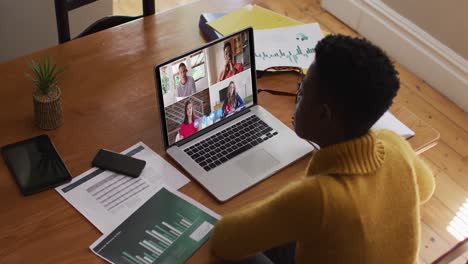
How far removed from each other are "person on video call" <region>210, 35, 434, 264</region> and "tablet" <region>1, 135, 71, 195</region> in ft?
1.39

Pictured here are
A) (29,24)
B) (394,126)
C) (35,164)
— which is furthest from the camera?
(29,24)

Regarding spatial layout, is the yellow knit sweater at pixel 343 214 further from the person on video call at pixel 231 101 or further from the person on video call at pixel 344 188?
the person on video call at pixel 231 101

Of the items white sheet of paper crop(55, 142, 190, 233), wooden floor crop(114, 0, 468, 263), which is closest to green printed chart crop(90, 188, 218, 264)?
white sheet of paper crop(55, 142, 190, 233)

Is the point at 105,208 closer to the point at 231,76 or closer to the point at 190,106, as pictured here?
the point at 190,106

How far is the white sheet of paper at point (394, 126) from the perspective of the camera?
5.07ft

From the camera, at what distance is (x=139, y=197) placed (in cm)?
131

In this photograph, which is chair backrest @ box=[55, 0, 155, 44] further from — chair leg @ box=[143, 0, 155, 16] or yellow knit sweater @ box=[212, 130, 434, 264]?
yellow knit sweater @ box=[212, 130, 434, 264]

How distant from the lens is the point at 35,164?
1.35 metres

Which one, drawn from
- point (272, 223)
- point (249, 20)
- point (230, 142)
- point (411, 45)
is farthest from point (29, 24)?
point (411, 45)

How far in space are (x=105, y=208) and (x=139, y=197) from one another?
8cm

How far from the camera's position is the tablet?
51.3 inches

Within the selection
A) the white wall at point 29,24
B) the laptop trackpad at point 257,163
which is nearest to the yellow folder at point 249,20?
the laptop trackpad at point 257,163

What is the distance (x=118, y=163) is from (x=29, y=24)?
136cm

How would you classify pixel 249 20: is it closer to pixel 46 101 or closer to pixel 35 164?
pixel 46 101
